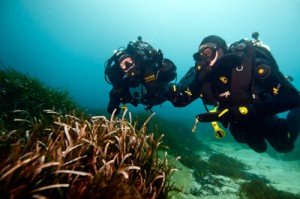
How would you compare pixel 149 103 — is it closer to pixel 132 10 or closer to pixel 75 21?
pixel 132 10

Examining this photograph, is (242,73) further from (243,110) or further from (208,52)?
(243,110)

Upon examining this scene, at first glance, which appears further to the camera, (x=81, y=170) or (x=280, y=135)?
(x=280, y=135)

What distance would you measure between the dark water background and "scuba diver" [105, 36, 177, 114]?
4648cm

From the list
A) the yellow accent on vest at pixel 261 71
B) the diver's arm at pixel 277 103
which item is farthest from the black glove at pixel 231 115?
the yellow accent on vest at pixel 261 71

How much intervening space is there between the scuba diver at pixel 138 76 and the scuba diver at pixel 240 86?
0.86 meters

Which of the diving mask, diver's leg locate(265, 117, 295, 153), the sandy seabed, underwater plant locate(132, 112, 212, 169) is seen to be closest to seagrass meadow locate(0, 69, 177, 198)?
the sandy seabed

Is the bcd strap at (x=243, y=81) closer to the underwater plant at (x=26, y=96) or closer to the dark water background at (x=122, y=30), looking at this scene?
the underwater plant at (x=26, y=96)

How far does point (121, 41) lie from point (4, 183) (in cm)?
14961

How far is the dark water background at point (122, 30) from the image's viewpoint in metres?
78.8

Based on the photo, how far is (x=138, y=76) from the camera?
6.88 meters

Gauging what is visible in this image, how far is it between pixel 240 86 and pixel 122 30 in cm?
13983

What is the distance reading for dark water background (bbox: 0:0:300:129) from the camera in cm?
7881

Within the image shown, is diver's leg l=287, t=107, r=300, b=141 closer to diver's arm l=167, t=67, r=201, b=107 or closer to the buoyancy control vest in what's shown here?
the buoyancy control vest

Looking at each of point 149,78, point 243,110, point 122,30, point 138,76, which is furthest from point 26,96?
point 122,30
